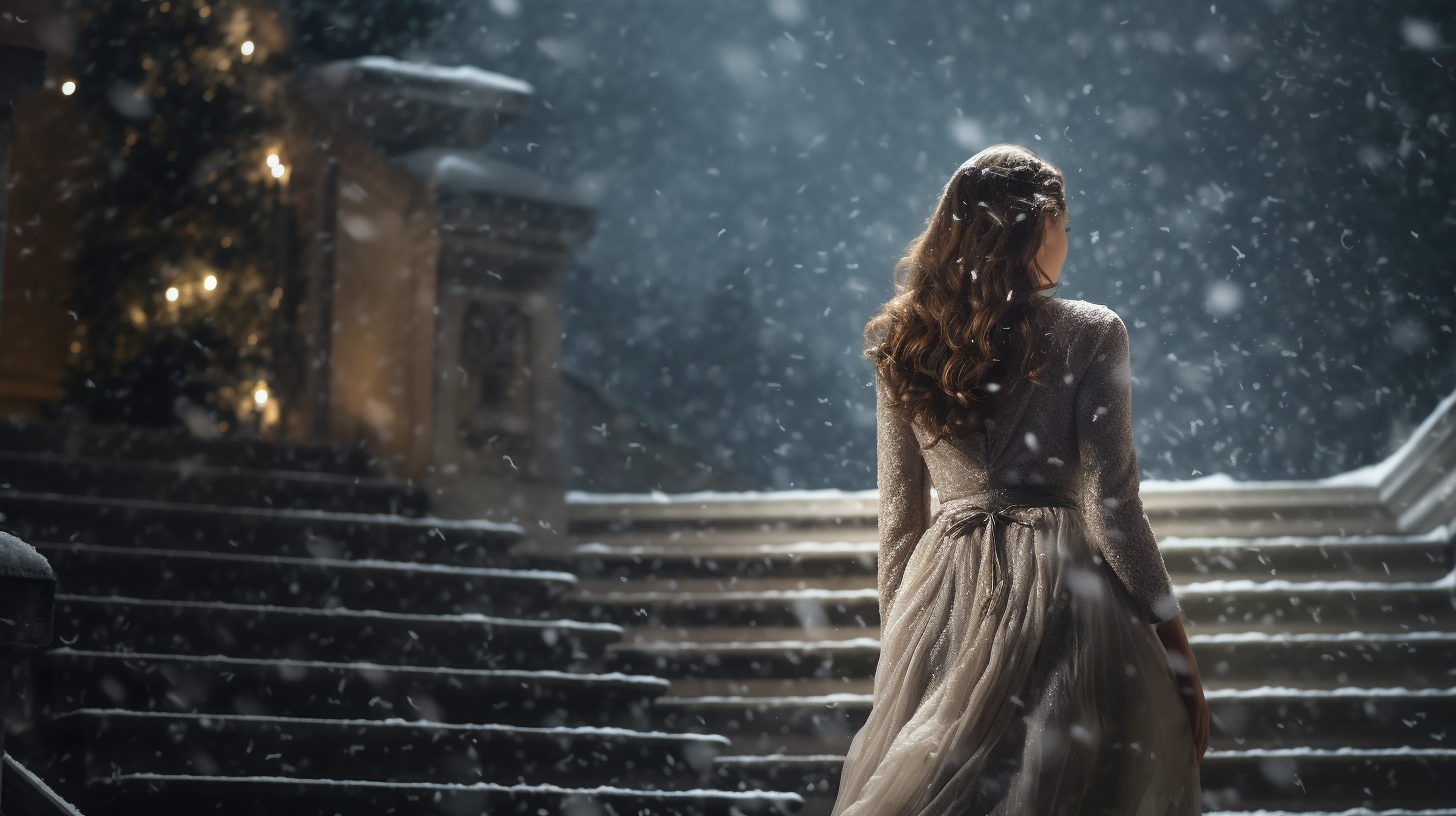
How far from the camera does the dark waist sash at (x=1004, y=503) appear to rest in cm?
168

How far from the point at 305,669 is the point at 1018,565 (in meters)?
2.63

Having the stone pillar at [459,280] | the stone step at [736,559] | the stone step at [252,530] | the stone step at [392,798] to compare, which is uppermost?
the stone pillar at [459,280]

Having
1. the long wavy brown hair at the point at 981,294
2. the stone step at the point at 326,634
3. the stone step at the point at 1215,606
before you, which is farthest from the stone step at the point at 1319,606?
the long wavy brown hair at the point at 981,294

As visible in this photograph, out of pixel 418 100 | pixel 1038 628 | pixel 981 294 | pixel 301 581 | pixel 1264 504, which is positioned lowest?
pixel 301 581

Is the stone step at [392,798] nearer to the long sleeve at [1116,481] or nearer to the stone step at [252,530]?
the stone step at [252,530]

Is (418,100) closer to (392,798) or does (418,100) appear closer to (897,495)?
(392,798)

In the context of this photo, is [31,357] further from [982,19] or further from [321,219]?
[982,19]

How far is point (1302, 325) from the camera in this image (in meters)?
8.79

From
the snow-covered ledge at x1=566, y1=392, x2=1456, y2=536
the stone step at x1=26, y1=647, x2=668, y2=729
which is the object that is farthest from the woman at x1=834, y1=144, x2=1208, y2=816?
the snow-covered ledge at x1=566, y1=392, x2=1456, y2=536

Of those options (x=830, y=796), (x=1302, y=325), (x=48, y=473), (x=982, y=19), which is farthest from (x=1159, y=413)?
(x=48, y=473)

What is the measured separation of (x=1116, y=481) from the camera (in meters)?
1.62

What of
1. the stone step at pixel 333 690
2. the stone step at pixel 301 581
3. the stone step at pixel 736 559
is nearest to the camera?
the stone step at pixel 333 690

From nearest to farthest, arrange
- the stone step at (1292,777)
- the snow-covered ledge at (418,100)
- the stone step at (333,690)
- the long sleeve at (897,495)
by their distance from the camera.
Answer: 1. the long sleeve at (897,495)
2. the stone step at (333,690)
3. the stone step at (1292,777)
4. the snow-covered ledge at (418,100)

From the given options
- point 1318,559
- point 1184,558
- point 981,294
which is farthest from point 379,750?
point 1318,559
